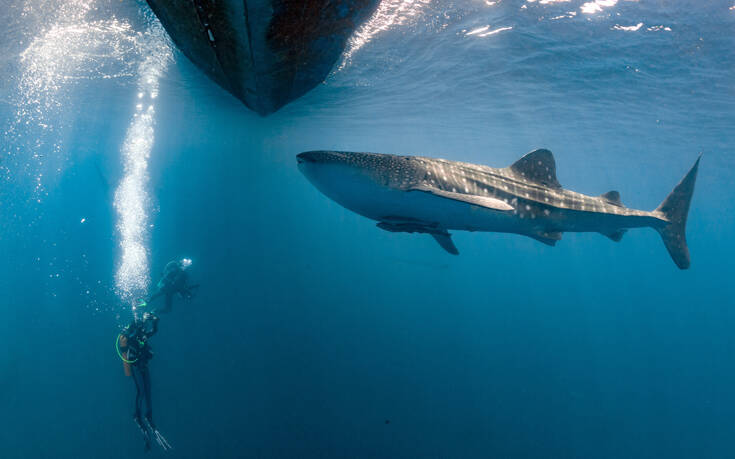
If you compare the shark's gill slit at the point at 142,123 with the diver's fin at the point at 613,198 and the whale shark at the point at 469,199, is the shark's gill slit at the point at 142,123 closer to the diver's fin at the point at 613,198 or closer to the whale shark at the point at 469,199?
the whale shark at the point at 469,199

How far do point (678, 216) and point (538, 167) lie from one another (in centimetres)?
368

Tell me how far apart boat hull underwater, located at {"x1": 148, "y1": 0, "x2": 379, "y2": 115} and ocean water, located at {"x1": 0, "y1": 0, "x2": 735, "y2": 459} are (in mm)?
4361

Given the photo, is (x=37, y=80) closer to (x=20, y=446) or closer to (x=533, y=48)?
(x=20, y=446)

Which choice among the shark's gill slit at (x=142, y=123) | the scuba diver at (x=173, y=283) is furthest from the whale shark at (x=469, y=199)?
the scuba diver at (x=173, y=283)

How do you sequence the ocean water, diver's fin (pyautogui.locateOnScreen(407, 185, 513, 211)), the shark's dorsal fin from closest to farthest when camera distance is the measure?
diver's fin (pyautogui.locateOnScreen(407, 185, 513, 211)) < the shark's dorsal fin < the ocean water

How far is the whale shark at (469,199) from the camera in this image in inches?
131

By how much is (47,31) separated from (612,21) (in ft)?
57.2

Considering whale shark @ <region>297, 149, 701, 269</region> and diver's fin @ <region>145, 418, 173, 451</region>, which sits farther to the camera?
diver's fin @ <region>145, 418, 173, 451</region>

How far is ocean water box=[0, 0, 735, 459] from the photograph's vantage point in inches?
396

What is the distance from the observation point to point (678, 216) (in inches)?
240

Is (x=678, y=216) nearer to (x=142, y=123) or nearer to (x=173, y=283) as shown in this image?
(x=173, y=283)

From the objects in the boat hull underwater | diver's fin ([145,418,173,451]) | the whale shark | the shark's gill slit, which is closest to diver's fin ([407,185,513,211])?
the whale shark

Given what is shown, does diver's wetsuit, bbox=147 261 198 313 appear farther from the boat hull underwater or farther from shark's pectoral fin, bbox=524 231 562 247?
shark's pectoral fin, bbox=524 231 562 247

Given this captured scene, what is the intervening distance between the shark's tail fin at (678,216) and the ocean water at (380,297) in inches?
196
